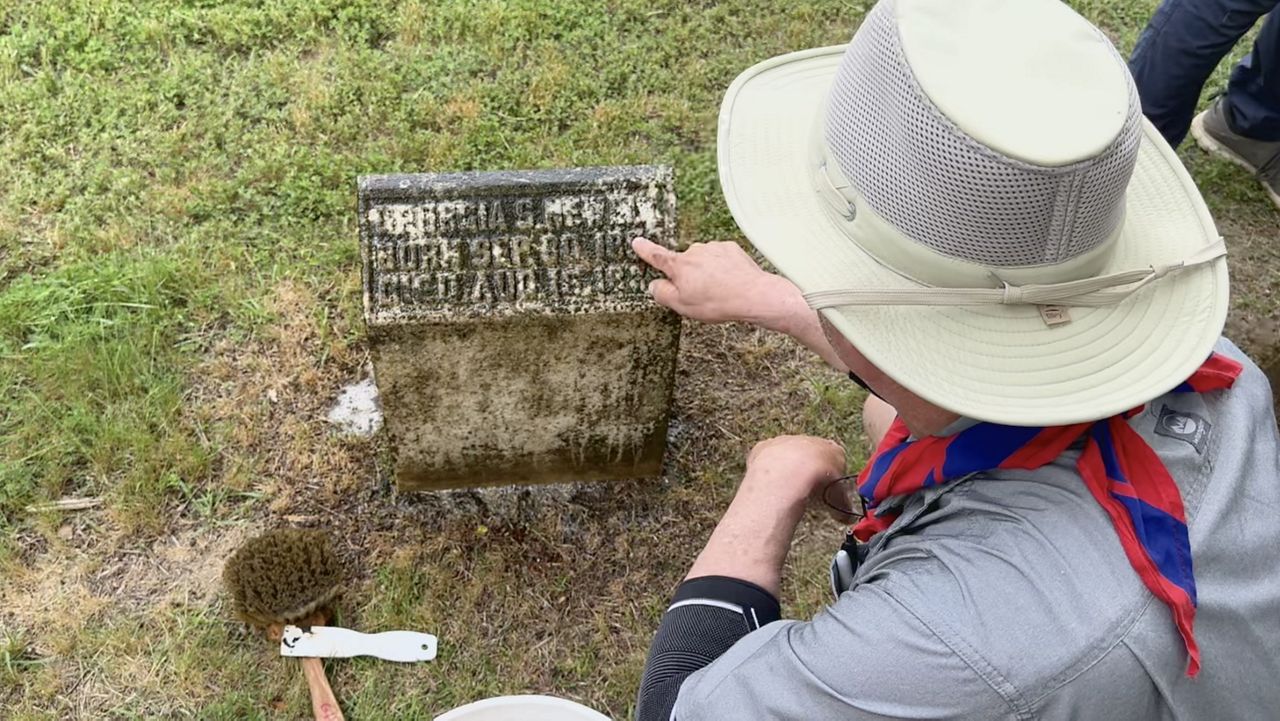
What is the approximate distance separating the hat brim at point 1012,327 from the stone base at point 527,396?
0.80m

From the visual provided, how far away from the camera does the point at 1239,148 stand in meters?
4.00

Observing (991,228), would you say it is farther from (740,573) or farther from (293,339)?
(293,339)

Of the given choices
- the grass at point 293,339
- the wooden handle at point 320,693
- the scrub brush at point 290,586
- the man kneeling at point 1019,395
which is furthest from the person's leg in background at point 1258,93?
the wooden handle at point 320,693

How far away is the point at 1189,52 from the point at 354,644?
3.06m

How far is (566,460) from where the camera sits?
2791 mm

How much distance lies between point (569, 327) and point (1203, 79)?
2.40 metres

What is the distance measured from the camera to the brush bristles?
2.55 meters

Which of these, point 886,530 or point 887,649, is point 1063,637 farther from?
point 886,530

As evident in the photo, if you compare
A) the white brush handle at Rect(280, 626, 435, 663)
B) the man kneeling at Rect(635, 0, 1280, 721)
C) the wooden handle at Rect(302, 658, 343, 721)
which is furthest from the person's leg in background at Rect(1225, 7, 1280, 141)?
the wooden handle at Rect(302, 658, 343, 721)

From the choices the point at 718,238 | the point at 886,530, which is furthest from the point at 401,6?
the point at 886,530

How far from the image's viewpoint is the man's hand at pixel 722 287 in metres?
1.96

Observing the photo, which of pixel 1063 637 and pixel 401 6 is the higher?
pixel 1063 637

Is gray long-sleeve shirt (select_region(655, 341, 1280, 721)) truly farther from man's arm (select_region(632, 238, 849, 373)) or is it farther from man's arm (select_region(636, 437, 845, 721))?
man's arm (select_region(632, 238, 849, 373))

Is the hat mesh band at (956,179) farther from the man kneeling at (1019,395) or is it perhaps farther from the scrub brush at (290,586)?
the scrub brush at (290,586)
